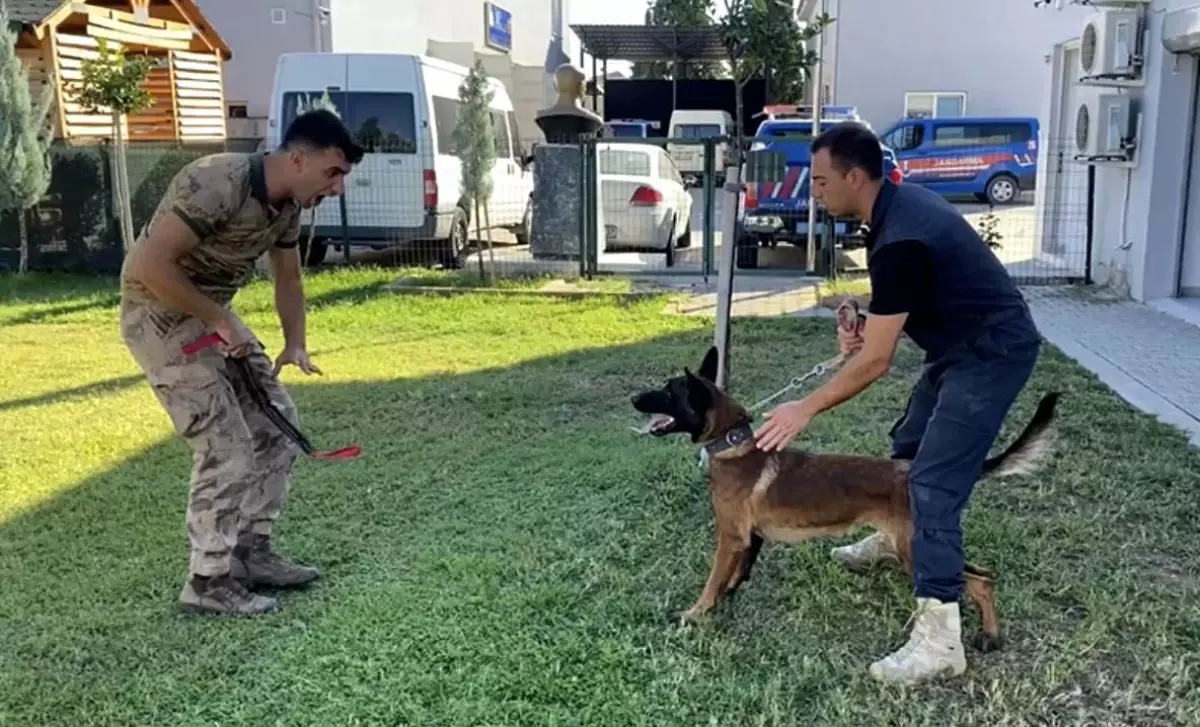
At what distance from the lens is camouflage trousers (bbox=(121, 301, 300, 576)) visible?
3.27 meters

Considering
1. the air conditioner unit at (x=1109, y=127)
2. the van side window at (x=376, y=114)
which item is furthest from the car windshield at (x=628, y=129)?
the air conditioner unit at (x=1109, y=127)

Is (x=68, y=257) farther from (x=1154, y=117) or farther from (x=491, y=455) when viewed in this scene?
(x=1154, y=117)

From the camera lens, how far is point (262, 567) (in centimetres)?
363

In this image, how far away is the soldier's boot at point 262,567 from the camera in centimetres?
362

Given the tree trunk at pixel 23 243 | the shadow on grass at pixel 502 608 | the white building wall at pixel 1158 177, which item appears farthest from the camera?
the tree trunk at pixel 23 243

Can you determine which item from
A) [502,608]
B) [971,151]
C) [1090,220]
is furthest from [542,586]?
[971,151]

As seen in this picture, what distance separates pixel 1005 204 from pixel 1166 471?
18.4 metres

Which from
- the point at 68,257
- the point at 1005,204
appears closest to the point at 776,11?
the point at 1005,204

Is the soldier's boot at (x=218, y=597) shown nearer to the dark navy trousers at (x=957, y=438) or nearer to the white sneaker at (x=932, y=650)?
the white sneaker at (x=932, y=650)

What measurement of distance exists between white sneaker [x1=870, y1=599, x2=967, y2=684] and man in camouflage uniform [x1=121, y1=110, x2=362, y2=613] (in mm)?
2005

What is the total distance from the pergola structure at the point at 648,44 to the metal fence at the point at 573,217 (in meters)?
13.5

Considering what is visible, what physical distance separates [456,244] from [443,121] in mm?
1397

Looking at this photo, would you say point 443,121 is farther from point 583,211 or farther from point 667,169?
point 667,169

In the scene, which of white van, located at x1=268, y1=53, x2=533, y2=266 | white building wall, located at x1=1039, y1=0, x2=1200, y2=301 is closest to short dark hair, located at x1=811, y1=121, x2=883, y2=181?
white building wall, located at x1=1039, y1=0, x2=1200, y2=301
